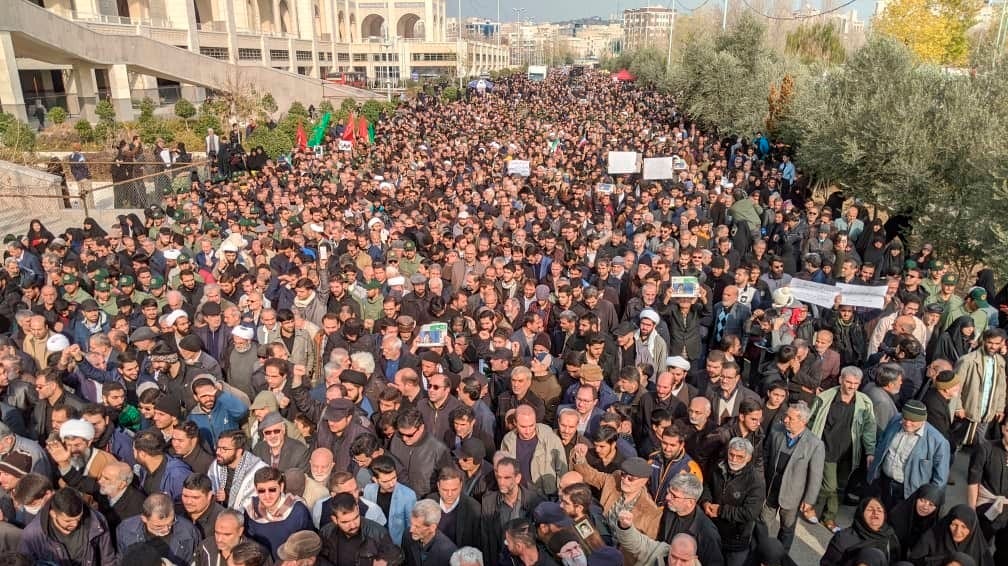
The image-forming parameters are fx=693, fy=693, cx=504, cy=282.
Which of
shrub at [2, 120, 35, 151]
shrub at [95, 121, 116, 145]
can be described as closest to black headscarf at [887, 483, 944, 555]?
shrub at [2, 120, 35, 151]

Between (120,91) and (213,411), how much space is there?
106ft

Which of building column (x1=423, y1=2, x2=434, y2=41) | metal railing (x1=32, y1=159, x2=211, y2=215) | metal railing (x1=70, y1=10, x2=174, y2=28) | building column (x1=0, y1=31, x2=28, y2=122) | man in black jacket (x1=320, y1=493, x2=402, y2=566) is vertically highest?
building column (x1=423, y1=2, x2=434, y2=41)

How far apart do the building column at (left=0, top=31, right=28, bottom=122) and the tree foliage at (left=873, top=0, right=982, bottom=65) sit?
140 ft

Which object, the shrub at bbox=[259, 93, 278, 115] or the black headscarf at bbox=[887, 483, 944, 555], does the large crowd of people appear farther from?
the shrub at bbox=[259, 93, 278, 115]

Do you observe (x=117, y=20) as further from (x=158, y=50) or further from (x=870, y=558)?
(x=870, y=558)

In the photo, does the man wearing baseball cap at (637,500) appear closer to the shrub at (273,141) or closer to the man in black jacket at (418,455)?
the man in black jacket at (418,455)

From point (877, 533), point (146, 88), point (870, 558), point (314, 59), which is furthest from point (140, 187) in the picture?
point (314, 59)

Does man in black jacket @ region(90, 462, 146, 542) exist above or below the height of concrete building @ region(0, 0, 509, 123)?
below

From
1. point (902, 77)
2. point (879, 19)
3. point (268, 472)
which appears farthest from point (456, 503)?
point (879, 19)

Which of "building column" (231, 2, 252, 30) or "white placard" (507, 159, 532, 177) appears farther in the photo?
"building column" (231, 2, 252, 30)

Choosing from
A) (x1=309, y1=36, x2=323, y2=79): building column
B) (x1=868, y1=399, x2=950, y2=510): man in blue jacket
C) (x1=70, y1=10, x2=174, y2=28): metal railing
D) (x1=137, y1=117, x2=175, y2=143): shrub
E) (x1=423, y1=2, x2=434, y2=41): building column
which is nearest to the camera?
(x1=868, y1=399, x2=950, y2=510): man in blue jacket

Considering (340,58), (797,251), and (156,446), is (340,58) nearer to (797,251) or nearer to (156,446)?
(797,251)

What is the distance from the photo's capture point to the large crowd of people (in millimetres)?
3920

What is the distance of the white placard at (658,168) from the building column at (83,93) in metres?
27.8
